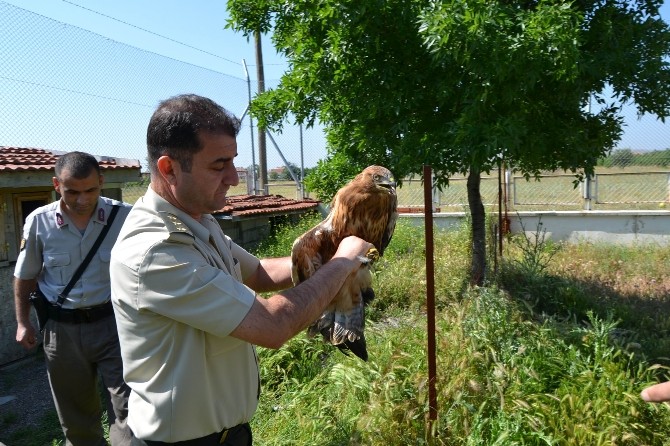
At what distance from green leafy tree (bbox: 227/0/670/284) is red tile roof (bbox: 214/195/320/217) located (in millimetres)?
3568

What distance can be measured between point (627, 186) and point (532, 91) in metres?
8.21

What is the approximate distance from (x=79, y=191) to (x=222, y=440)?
2.28m

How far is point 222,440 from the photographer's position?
6.16 ft

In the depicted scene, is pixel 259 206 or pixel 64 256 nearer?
pixel 64 256

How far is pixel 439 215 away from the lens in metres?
11.7

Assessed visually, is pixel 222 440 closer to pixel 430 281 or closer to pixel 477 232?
pixel 430 281

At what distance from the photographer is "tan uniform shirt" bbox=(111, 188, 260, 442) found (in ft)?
5.28

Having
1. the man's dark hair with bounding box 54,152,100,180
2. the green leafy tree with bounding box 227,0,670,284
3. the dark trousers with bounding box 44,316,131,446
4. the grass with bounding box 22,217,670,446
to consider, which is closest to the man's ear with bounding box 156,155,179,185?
the man's dark hair with bounding box 54,152,100,180

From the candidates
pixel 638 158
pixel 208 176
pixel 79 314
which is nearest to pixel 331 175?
pixel 79 314

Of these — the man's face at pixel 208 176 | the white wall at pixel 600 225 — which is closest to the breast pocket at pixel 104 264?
the man's face at pixel 208 176

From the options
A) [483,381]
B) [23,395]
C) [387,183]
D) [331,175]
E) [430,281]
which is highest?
[331,175]

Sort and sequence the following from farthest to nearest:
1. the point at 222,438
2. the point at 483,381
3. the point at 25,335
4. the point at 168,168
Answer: the point at 483,381 < the point at 25,335 < the point at 222,438 < the point at 168,168

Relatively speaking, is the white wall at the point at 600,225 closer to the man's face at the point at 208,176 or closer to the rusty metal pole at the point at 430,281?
the rusty metal pole at the point at 430,281

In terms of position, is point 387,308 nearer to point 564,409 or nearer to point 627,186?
point 564,409
